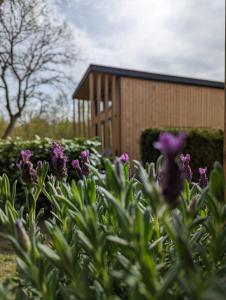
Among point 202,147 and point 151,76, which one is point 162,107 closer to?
point 151,76

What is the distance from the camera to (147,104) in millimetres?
14703

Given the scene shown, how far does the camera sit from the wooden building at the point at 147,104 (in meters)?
14.1

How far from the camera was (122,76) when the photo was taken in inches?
551

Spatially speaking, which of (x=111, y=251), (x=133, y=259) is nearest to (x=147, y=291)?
(x=133, y=259)

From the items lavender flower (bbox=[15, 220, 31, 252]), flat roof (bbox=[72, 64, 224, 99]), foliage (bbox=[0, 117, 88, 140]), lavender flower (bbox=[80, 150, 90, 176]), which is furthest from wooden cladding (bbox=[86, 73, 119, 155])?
lavender flower (bbox=[15, 220, 31, 252])

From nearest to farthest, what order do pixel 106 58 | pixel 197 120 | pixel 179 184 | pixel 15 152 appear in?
1. pixel 179 184
2. pixel 15 152
3. pixel 197 120
4. pixel 106 58

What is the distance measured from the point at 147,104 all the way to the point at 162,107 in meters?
0.76

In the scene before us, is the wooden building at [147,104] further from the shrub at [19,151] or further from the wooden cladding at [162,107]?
the shrub at [19,151]

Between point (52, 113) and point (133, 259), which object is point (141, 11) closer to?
point (133, 259)

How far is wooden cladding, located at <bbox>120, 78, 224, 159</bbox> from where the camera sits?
14.1 m

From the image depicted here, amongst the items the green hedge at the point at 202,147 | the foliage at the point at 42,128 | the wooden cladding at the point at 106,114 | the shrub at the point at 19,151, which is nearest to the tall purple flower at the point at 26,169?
the shrub at the point at 19,151

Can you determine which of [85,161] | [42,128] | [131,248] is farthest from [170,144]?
[42,128]

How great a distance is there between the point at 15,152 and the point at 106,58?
44.2 ft

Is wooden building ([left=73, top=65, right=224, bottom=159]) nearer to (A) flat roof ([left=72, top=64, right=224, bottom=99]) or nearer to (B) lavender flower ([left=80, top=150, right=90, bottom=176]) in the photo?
(A) flat roof ([left=72, top=64, right=224, bottom=99])
